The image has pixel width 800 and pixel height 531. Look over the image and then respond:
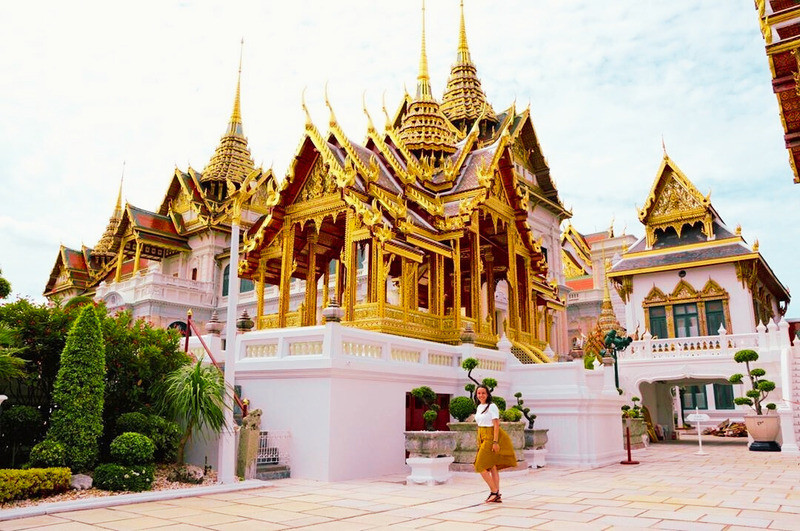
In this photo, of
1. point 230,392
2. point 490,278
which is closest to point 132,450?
point 230,392

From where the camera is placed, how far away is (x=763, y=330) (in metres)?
19.4

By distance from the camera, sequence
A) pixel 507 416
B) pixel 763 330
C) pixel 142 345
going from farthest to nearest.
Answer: pixel 763 330
pixel 507 416
pixel 142 345

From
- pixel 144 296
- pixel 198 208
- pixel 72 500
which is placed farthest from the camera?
pixel 198 208

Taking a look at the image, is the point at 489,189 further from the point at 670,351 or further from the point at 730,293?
the point at 730,293

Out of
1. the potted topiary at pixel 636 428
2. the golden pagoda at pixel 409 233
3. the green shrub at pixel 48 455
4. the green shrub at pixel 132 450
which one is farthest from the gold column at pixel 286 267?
the potted topiary at pixel 636 428

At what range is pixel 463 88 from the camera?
31875mm

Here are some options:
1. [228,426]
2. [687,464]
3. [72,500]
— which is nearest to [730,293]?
[687,464]

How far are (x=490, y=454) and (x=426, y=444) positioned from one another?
230cm

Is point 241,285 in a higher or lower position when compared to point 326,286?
higher

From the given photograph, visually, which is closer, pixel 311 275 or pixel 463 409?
pixel 463 409

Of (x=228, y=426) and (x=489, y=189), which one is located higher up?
(x=489, y=189)

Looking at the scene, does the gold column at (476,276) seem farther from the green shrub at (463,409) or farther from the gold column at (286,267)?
the gold column at (286,267)

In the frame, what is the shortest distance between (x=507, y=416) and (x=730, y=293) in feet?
62.0

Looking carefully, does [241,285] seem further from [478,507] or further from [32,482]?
[478,507]
